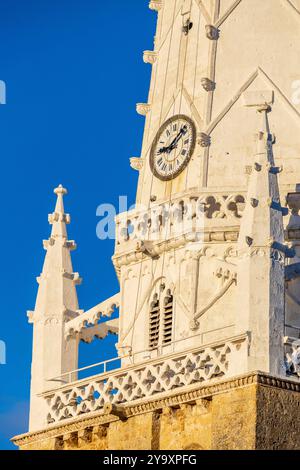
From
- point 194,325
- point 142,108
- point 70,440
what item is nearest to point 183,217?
point 194,325

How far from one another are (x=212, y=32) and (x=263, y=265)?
285 inches

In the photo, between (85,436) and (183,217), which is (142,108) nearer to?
(183,217)

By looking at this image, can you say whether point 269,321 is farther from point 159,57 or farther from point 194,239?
point 159,57

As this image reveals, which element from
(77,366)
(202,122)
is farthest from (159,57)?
(77,366)

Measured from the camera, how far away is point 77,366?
165 ft

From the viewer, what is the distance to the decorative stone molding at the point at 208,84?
165 ft

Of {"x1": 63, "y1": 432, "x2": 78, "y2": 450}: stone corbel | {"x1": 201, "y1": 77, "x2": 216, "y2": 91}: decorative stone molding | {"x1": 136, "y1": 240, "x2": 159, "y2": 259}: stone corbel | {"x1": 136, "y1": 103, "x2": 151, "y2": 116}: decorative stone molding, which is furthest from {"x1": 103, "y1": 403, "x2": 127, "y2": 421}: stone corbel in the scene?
{"x1": 136, "y1": 103, "x2": 151, "y2": 116}: decorative stone molding

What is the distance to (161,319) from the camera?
49.2m

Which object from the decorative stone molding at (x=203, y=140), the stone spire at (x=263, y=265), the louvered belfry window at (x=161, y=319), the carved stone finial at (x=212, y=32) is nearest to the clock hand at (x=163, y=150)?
the decorative stone molding at (x=203, y=140)

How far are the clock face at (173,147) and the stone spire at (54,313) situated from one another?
2012 millimetres

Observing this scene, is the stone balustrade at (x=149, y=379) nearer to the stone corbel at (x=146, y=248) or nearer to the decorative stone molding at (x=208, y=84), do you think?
the stone corbel at (x=146, y=248)

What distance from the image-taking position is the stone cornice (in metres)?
44.4

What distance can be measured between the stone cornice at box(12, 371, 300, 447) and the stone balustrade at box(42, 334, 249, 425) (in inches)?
6.1

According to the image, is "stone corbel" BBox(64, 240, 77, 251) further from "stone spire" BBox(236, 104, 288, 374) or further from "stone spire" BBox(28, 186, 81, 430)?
"stone spire" BBox(236, 104, 288, 374)
